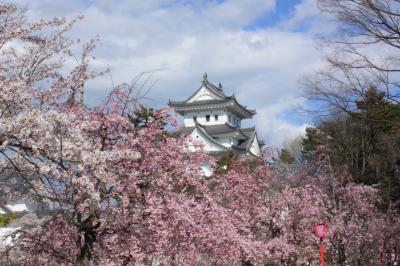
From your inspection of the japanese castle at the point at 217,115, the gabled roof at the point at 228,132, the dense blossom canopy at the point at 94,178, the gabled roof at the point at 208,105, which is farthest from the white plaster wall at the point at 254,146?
the dense blossom canopy at the point at 94,178

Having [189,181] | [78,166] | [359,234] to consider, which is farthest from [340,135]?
[78,166]

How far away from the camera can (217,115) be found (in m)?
50.7

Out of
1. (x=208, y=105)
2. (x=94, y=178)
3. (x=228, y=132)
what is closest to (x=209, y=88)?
(x=208, y=105)

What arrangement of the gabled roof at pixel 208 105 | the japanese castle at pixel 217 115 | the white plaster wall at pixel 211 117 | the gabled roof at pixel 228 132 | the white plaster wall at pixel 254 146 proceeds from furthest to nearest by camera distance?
the white plaster wall at pixel 211 117, the gabled roof at pixel 208 105, the white plaster wall at pixel 254 146, the japanese castle at pixel 217 115, the gabled roof at pixel 228 132

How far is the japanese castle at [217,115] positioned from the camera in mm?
47406

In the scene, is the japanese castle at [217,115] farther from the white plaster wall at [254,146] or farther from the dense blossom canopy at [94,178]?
the dense blossom canopy at [94,178]

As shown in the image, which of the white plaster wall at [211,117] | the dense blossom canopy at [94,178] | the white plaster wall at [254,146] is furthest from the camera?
the white plaster wall at [211,117]

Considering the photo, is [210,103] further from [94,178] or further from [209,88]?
[94,178]

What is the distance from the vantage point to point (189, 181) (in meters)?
8.31

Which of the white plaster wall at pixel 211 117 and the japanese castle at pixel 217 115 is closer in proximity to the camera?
the japanese castle at pixel 217 115

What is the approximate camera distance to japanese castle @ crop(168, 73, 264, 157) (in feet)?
156

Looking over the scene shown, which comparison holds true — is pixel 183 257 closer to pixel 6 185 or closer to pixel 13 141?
pixel 6 185

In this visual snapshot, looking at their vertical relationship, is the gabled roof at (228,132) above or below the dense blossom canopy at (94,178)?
above

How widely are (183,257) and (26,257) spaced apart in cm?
249
